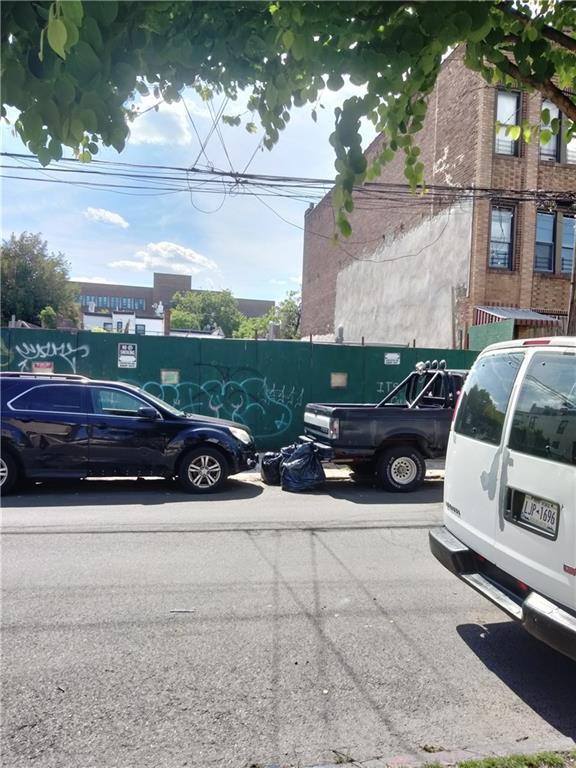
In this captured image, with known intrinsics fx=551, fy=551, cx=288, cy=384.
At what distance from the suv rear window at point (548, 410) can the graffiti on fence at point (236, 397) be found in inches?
362

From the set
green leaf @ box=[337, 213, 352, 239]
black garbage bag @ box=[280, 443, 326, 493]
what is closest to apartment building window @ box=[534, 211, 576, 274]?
black garbage bag @ box=[280, 443, 326, 493]

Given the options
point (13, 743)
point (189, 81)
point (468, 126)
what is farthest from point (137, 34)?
point (468, 126)

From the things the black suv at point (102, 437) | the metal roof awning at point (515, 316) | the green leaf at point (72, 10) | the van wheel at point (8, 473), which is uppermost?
the metal roof awning at point (515, 316)

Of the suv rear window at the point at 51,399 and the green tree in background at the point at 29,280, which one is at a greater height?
the green tree in background at the point at 29,280

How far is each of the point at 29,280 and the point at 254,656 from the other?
39.2 metres

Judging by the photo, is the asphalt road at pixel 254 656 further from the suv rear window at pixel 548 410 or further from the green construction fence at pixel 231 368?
the green construction fence at pixel 231 368

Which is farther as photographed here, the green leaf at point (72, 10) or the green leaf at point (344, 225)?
the green leaf at point (344, 225)

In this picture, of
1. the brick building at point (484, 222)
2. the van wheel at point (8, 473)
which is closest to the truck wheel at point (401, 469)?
the van wheel at point (8, 473)

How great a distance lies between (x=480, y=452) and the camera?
3.77 metres

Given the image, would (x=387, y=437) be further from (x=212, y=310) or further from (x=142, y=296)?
(x=142, y=296)

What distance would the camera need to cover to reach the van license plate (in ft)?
9.52

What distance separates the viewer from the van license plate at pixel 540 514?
2902mm

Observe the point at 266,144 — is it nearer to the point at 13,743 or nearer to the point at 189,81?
the point at 189,81

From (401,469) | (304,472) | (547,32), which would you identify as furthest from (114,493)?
(547,32)
